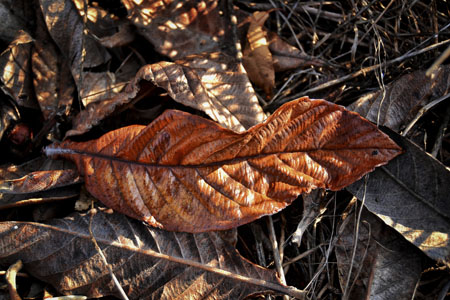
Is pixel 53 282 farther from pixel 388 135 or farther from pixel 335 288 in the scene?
pixel 388 135

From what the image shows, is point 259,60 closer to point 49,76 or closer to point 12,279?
point 49,76

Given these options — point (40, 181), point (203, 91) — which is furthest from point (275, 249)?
point (40, 181)

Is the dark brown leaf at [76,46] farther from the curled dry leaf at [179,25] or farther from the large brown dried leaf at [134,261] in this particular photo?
the large brown dried leaf at [134,261]

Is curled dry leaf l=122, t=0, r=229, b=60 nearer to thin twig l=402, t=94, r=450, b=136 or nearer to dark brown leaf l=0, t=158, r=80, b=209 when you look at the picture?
dark brown leaf l=0, t=158, r=80, b=209

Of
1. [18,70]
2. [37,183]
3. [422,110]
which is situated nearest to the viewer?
[37,183]

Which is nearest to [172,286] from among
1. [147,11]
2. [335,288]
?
[335,288]
